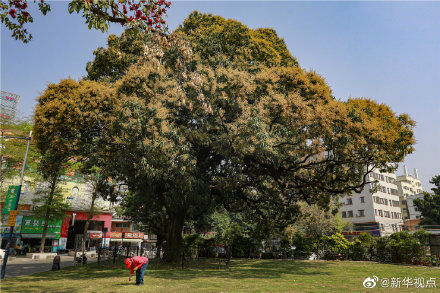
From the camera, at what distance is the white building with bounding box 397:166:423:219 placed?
90.5 meters

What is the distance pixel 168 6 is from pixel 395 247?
20873 millimetres

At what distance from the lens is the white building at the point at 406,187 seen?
90.5 meters

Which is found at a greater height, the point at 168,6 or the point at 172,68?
the point at 172,68

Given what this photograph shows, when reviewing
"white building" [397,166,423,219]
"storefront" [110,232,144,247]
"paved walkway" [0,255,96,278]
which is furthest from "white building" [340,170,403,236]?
"paved walkway" [0,255,96,278]

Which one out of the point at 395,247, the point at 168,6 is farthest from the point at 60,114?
the point at 395,247

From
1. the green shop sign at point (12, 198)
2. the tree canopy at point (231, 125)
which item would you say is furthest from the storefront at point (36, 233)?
the tree canopy at point (231, 125)

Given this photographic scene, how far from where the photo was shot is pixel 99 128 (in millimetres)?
15883

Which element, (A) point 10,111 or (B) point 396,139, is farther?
(A) point 10,111

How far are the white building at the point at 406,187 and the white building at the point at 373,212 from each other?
29.2m

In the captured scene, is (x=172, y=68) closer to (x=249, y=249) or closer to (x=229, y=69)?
(x=229, y=69)

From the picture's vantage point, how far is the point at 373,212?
58812 millimetres

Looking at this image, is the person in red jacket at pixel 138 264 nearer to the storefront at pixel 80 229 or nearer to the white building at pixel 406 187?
the storefront at pixel 80 229

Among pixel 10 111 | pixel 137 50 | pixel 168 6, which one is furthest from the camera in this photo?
pixel 10 111

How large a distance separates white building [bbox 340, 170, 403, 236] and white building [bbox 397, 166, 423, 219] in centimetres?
2920
